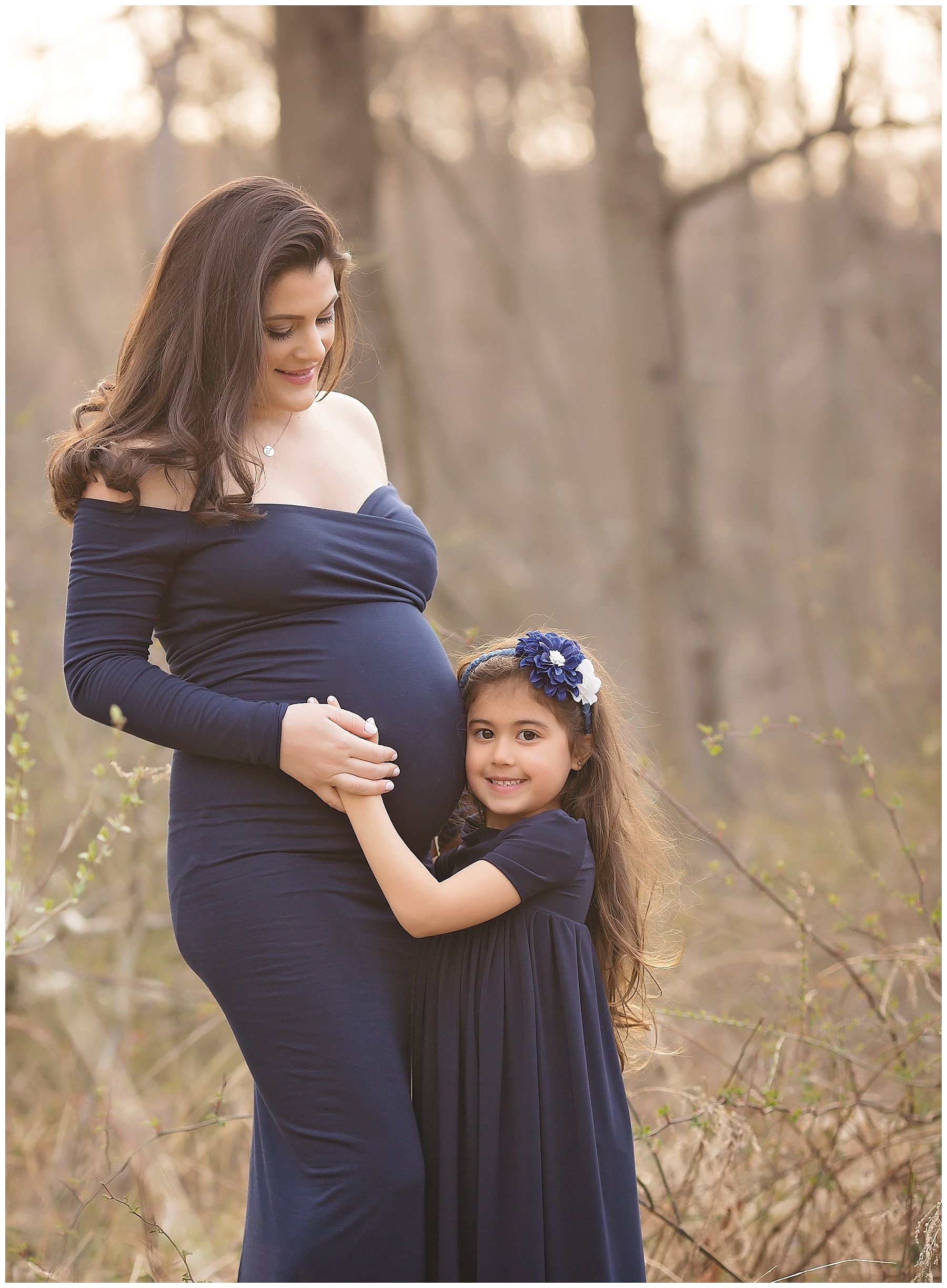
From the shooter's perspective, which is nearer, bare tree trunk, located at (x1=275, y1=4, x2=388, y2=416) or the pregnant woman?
the pregnant woman

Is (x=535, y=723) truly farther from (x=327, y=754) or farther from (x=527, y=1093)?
(x=527, y=1093)

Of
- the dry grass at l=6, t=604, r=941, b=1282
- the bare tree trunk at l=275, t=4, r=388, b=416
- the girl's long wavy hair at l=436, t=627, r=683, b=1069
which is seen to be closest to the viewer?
the girl's long wavy hair at l=436, t=627, r=683, b=1069

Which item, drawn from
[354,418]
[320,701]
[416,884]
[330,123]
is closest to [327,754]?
[320,701]

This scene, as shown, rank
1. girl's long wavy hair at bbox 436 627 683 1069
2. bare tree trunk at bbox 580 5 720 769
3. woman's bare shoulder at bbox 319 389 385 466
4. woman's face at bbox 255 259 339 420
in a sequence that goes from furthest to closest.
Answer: bare tree trunk at bbox 580 5 720 769, woman's bare shoulder at bbox 319 389 385 466, girl's long wavy hair at bbox 436 627 683 1069, woman's face at bbox 255 259 339 420

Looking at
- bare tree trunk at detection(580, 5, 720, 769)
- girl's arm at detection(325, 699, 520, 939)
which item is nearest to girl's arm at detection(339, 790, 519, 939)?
girl's arm at detection(325, 699, 520, 939)

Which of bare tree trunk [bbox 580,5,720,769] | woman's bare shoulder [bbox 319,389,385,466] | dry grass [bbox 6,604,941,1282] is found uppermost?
bare tree trunk [bbox 580,5,720,769]

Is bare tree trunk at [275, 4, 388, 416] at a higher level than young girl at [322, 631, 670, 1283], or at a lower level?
higher

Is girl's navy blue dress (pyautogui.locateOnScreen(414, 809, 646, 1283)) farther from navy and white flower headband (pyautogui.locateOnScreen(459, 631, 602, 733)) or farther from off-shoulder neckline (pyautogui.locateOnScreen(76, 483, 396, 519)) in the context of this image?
off-shoulder neckline (pyautogui.locateOnScreen(76, 483, 396, 519))

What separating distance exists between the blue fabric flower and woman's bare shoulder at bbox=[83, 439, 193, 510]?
0.61 meters

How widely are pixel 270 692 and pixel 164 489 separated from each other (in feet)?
1.20

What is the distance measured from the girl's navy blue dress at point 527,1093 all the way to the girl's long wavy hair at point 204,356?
78cm

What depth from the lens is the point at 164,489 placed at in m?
1.84

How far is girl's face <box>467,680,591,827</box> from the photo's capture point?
1940 mm

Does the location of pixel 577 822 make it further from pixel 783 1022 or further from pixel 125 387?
pixel 783 1022
